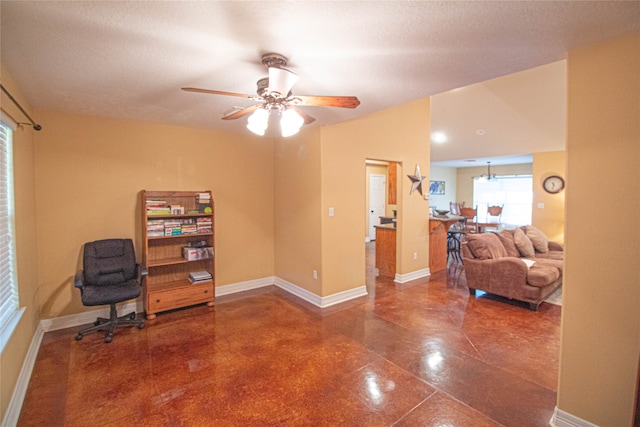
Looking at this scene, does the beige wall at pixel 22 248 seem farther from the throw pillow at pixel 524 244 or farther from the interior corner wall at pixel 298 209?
the throw pillow at pixel 524 244

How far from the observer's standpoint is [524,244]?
4.84 m

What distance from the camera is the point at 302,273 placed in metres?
4.32

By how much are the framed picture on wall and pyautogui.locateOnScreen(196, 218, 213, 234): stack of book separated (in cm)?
899

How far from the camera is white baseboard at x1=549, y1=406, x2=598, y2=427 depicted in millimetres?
1827

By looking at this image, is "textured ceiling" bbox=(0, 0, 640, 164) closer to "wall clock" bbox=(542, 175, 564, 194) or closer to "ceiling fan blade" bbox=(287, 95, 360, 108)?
"ceiling fan blade" bbox=(287, 95, 360, 108)

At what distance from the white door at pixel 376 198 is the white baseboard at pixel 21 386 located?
733cm

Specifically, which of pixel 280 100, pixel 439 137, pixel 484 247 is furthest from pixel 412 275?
pixel 439 137

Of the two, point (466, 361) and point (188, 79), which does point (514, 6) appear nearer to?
point (188, 79)

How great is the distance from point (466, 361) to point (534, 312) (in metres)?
1.70

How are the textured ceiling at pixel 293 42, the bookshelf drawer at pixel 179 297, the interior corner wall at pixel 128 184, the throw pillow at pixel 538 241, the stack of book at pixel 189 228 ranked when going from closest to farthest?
the textured ceiling at pixel 293 42 → the interior corner wall at pixel 128 184 → the bookshelf drawer at pixel 179 297 → the stack of book at pixel 189 228 → the throw pillow at pixel 538 241

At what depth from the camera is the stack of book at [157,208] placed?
3647mm

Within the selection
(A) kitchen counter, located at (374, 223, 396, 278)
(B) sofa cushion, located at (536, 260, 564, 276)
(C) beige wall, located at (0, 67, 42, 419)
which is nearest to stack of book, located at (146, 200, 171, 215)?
(C) beige wall, located at (0, 67, 42, 419)

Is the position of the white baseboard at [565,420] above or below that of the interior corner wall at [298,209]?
below

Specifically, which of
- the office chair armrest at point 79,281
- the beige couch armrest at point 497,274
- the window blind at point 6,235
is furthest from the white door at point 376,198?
the window blind at point 6,235
